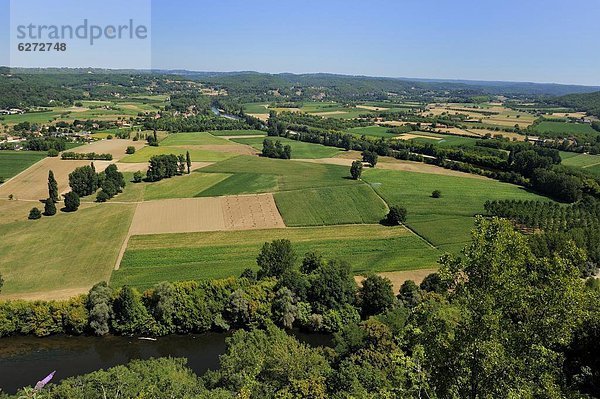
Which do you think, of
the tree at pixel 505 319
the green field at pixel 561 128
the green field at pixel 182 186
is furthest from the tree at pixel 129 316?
the green field at pixel 561 128

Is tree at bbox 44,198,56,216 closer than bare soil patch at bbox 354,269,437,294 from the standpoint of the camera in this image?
No

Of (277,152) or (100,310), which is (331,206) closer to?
(100,310)

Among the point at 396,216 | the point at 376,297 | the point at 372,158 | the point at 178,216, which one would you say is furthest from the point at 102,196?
the point at 372,158

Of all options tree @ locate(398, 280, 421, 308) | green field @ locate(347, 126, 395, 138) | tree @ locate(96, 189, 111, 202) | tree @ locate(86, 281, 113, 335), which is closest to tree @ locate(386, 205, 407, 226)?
tree @ locate(398, 280, 421, 308)

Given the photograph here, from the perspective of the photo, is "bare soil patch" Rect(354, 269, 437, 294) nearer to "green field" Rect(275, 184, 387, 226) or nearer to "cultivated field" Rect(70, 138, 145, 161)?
"green field" Rect(275, 184, 387, 226)

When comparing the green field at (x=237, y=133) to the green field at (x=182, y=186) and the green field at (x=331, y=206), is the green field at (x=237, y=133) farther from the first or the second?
the green field at (x=331, y=206)

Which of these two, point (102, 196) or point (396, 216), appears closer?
point (396, 216)
